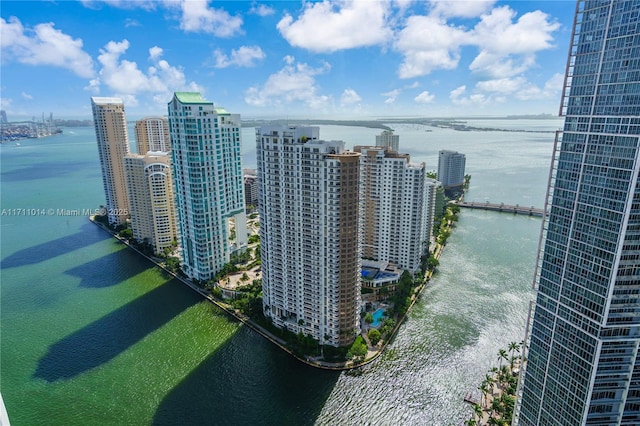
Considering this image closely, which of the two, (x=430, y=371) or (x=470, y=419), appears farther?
(x=430, y=371)

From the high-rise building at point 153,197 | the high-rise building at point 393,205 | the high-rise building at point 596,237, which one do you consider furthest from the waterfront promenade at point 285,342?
the high-rise building at point 596,237

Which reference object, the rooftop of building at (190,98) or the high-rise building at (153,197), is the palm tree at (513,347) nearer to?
the rooftop of building at (190,98)

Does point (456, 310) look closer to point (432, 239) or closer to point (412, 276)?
point (412, 276)

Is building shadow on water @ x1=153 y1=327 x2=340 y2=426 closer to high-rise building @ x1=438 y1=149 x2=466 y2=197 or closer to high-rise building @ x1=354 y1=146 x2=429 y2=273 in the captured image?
high-rise building @ x1=354 y1=146 x2=429 y2=273

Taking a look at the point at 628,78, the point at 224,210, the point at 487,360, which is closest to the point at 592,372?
the point at 628,78

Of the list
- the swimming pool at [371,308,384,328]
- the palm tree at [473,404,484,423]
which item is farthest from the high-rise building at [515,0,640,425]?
the swimming pool at [371,308,384,328]

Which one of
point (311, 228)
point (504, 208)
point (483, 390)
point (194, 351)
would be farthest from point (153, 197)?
point (504, 208)
